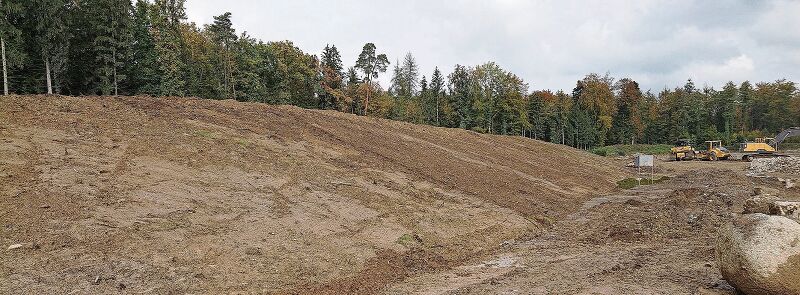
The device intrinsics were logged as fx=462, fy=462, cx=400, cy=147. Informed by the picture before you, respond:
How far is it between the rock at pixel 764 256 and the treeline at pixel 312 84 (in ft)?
128

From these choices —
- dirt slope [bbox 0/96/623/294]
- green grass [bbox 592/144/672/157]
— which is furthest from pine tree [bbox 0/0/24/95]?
green grass [bbox 592/144/672/157]

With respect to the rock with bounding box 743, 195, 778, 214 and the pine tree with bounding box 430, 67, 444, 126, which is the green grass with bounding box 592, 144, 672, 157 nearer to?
the pine tree with bounding box 430, 67, 444, 126

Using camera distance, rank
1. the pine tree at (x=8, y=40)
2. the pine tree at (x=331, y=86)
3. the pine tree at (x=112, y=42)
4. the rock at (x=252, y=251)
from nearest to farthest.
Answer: the rock at (x=252, y=251), the pine tree at (x=8, y=40), the pine tree at (x=112, y=42), the pine tree at (x=331, y=86)

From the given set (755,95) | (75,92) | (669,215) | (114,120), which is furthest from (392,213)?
(755,95)

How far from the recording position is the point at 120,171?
1130cm

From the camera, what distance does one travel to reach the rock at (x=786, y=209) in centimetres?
739

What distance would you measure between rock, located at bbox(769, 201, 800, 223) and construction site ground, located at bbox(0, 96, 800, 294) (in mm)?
1315

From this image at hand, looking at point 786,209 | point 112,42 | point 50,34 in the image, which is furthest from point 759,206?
point 112,42

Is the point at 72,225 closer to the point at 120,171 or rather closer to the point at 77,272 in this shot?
the point at 77,272

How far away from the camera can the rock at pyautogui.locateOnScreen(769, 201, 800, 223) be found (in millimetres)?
7395

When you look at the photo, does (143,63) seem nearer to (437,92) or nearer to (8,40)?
(8,40)

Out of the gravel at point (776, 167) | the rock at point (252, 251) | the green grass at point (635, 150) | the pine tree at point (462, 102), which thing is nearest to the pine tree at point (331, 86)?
the pine tree at point (462, 102)

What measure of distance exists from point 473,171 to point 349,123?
8254 mm

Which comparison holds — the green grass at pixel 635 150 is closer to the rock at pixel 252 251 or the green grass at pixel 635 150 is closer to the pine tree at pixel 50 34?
the pine tree at pixel 50 34
